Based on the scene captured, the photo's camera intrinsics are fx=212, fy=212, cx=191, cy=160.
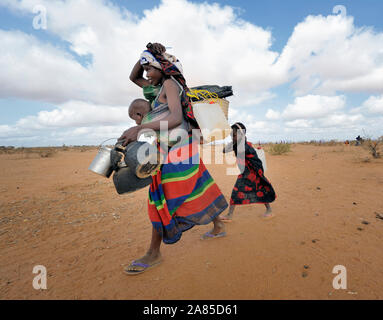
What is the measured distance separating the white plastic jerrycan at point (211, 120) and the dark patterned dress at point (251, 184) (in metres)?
1.78

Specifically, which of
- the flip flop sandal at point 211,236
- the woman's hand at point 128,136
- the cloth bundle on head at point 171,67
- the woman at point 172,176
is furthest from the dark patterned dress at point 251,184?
the woman's hand at point 128,136

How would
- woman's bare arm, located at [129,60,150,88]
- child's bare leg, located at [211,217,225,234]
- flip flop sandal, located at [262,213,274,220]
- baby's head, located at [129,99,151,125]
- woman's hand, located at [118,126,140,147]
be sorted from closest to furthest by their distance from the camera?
woman's hand, located at [118,126,140,147]
baby's head, located at [129,99,151,125]
woman's bare arm, located at [129,60,150,88]
child's bare leg, located at [211,217,225,234]
flip flop sandal, located at [262,213,274,220]

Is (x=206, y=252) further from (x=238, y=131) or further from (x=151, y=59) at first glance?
(x=151, y=59)

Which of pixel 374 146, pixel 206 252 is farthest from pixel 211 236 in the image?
pixel 374 146

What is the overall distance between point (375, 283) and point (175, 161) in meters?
1.99

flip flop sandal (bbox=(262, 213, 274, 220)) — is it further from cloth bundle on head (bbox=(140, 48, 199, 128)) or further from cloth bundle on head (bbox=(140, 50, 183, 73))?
cloth bundle on head (bbox=(140, 50, 183, 73))

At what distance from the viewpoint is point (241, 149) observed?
3.51 metres

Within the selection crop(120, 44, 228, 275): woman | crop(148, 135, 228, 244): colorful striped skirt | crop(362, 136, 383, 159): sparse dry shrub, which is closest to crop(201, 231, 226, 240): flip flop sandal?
crop(120, 44, 228, 275): woman

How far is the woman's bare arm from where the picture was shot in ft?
7.07

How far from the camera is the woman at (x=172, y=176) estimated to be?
1776 millimetres

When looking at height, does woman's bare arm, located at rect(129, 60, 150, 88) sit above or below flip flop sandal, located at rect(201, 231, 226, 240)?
above

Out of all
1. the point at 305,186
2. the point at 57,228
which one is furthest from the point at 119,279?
the point at 305,186

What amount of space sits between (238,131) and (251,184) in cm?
92
